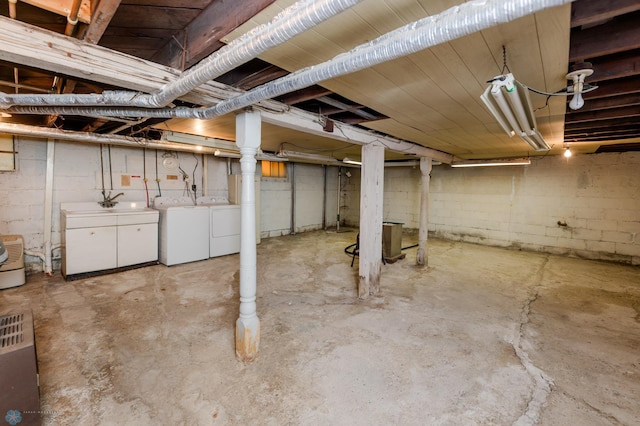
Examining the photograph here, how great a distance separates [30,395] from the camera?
145 centimetres

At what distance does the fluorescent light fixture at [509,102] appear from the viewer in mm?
1388

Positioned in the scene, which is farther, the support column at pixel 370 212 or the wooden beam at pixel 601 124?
the support column at pixel 370 212

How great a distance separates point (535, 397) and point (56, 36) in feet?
10.5

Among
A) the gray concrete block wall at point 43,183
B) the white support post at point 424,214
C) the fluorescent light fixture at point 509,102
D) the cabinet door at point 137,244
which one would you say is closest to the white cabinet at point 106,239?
the cabinet door at point 137,244

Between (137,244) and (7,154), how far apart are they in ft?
6.04

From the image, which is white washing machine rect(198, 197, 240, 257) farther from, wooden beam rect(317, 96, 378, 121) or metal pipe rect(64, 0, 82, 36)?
metal pipe rect(64, 0, 82, 36)

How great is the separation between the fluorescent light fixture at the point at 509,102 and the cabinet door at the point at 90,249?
15.0 feet

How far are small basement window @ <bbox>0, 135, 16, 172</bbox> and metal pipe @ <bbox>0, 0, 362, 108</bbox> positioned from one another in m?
2.98

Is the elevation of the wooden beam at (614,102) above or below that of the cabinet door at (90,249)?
above

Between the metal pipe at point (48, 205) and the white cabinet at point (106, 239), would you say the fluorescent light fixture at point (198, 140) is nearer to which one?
the white cabinet at point (106, 239)

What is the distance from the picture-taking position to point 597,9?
46.6 inches

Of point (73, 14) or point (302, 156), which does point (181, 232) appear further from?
point (73, 14)

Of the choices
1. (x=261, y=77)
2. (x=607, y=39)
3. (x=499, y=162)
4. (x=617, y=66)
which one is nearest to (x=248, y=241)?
(x=261, y=77)

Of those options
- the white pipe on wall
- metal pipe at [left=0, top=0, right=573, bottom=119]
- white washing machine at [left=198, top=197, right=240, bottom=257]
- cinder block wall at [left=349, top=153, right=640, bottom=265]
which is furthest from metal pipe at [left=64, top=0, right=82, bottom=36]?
cinder block wall at [left=349, top=153, right=640, bottom=265]
